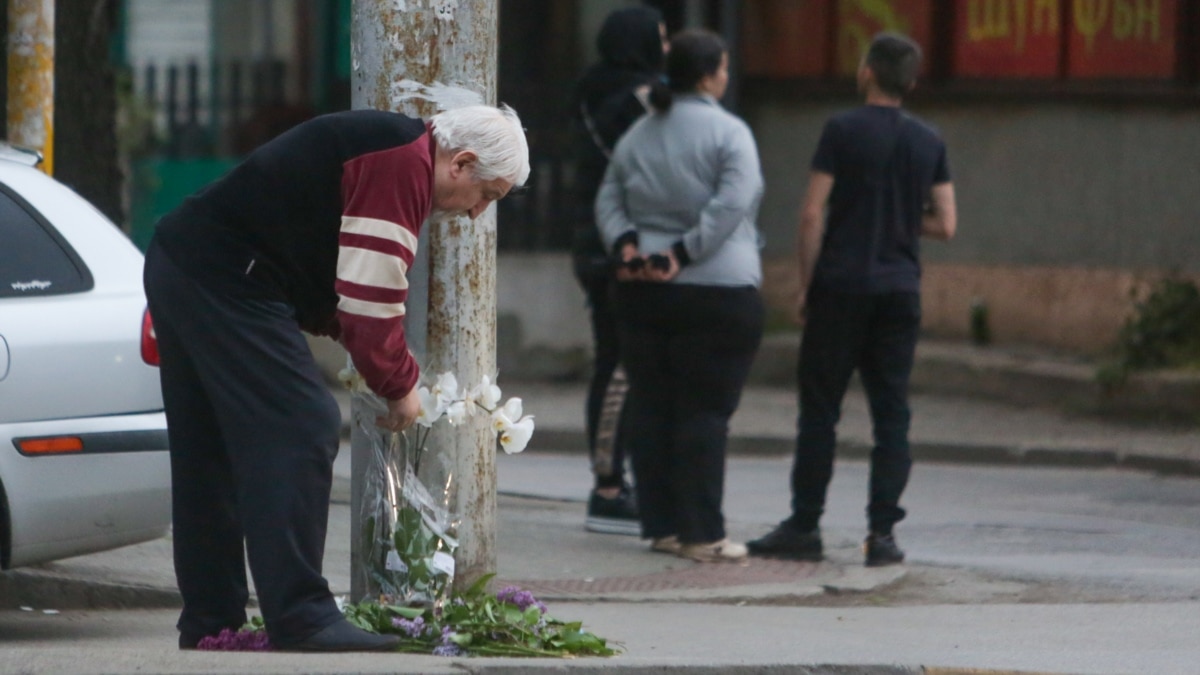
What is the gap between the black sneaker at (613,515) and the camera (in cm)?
742

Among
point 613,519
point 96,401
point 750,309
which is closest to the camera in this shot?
point 96,401

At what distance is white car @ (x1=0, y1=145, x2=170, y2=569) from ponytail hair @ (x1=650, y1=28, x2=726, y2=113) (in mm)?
1996

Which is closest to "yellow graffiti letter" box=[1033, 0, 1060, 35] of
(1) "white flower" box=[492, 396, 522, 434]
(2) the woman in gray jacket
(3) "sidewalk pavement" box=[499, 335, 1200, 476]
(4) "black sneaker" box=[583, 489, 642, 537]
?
(3) "sidewalk pavement" box=[499, 335, 1200, 476]

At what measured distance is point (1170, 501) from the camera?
8523mm

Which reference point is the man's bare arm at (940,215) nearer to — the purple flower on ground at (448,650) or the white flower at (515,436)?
the white flower at (515,436)

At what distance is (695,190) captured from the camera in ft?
21.8

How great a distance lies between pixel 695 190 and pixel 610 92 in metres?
0.85

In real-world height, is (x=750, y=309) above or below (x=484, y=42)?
below

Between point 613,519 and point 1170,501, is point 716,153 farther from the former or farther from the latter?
point 1170,501

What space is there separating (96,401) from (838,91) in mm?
8456

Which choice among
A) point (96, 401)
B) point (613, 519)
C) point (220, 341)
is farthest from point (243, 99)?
point (220, 341)

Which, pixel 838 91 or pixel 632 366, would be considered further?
pixel 838 91

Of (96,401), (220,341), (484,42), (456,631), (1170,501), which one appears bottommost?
(1170,501)

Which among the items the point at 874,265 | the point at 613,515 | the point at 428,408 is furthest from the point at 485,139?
the point at 613,515
